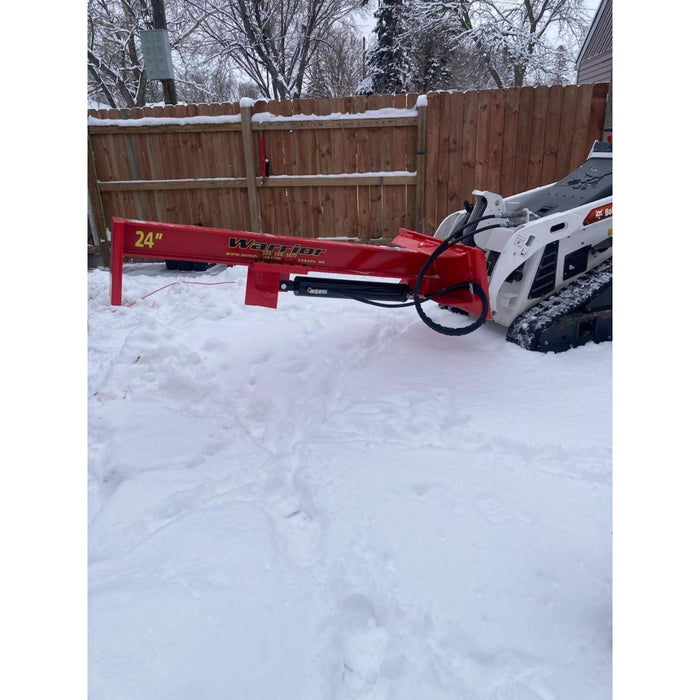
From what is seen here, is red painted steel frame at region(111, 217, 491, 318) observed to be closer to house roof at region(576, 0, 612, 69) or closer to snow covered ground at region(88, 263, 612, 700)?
snow covered ground at region(88, 263, 612, 700)

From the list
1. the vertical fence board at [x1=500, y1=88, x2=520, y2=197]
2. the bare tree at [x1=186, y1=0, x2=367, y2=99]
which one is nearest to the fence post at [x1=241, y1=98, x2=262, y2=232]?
the vertical fence board at [x1=500, y1=88, x2=520, y2=197]

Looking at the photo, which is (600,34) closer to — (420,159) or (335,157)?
(420,159)

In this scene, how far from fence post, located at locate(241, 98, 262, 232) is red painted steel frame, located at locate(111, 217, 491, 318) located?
14.1 feet

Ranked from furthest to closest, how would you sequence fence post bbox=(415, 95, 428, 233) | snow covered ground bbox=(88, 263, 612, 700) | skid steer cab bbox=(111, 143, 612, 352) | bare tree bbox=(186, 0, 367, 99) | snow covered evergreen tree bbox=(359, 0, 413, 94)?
bare tree bbox=(186, 0, 367, 99), snow covered evergreen tree bbox=(359, 0, 413, 94), fence post bbox=(415, 95, 428, 233), skid steer cab bbox=(111, 143, 612, 352), snow covered ground bbox=(88, 263, 612, 700)

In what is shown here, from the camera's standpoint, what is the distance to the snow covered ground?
4.76 feet

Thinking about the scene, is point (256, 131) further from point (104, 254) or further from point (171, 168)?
point (104, 254)

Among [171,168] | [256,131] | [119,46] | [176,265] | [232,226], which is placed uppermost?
[119,46]

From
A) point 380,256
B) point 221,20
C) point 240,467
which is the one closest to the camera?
point 240,467

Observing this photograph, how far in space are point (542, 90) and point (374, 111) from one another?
2.25m

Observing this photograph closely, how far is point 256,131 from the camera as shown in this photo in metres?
7.27

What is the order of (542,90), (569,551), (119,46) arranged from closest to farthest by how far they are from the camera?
(569,551) < (542,90) < (119,46)

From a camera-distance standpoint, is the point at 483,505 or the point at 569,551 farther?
the point at 483,505

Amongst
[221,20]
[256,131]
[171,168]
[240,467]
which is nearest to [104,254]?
[171,168]

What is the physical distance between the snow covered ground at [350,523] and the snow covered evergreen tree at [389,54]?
16914mm
